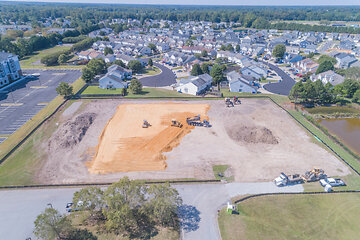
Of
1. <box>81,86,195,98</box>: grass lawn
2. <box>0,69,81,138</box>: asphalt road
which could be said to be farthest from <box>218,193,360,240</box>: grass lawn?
<box>0,69,81,138</box>: asphalt road

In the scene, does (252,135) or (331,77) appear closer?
(252,135)

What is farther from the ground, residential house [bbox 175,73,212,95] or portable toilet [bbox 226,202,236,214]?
residential house [bbox 175,73,212,95]

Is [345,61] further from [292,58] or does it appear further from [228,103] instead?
[228,103]

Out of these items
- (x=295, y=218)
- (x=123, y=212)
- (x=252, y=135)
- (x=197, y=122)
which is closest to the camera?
(x=123, y=212)

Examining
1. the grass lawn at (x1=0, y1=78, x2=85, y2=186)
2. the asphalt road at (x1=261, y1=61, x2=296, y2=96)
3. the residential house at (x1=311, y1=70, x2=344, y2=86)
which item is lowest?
the grass lawn at (x1=0, y1=78, x2=85, y2=186)

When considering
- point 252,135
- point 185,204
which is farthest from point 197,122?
point 185,204

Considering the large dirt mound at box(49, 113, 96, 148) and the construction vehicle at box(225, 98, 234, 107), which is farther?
the construction vehicle at box(225, 98, 234, 107)

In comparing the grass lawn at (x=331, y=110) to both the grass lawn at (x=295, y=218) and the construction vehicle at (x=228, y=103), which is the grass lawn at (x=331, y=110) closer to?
the construction vehicle at (x=228, y=103)

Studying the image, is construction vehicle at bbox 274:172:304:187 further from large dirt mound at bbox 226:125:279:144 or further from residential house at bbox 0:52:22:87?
residential house at bbox 0:52:22:87
